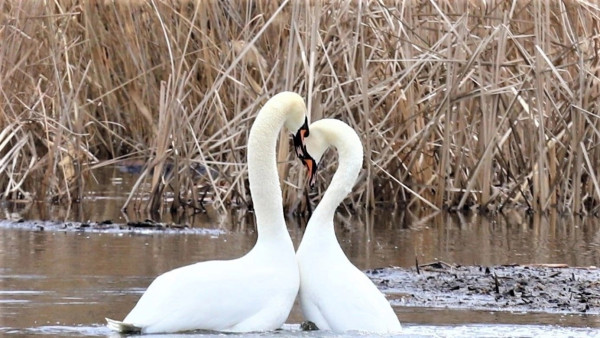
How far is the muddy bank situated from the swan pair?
103 centimetres

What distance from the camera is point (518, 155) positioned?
12.7 meters

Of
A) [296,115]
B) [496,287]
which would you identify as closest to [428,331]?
[296,115]

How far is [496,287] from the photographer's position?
328 inches

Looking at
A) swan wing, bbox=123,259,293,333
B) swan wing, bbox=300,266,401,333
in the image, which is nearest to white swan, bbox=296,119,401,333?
swan wing, bbox=300,266,401,333

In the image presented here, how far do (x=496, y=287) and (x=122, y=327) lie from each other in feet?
8.59

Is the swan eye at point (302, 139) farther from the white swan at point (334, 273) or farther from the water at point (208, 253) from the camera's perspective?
the water at point (208, 253)

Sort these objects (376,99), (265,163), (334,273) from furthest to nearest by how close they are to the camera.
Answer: (376,99) < (265,163) < (334,273)

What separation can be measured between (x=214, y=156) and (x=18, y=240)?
2.79m

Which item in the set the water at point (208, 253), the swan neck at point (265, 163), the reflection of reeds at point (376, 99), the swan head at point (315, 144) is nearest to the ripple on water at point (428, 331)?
the water at point (208, 253)

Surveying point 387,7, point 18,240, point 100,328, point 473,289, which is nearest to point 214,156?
A: point 387,7

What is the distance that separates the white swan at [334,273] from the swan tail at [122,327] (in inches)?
36.5

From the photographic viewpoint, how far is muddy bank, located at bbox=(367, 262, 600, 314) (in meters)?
8.05

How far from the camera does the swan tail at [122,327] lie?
6504 mm

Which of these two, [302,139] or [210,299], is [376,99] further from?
[210,299]
